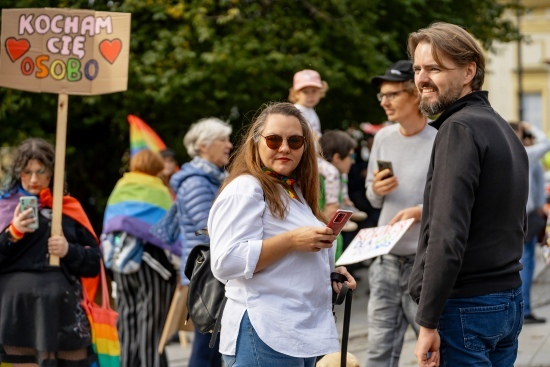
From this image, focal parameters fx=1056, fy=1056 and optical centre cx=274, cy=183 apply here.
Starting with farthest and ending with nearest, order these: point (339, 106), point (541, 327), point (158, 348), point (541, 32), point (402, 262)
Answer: point (541, 32)
point (339, 106)
point (541, 327)
point (158, 348)
point (402, 262)

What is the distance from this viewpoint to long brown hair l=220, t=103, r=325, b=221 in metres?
4.27

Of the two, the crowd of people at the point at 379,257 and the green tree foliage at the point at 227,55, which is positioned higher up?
the green tree foliage at the point at 227,55

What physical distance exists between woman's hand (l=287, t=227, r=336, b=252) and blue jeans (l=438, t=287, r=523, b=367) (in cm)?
57

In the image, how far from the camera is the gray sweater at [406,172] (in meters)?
5.89

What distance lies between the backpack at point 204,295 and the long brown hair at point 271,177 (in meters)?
0.57

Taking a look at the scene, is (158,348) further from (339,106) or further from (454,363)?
(339,106)

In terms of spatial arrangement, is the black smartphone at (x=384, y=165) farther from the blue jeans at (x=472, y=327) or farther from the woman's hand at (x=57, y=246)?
the blue jeans at (x=472, y=327)

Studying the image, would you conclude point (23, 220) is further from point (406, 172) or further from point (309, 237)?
point (309, 237)

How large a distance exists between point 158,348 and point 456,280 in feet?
15.5

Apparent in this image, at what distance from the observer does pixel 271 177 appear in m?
4.30

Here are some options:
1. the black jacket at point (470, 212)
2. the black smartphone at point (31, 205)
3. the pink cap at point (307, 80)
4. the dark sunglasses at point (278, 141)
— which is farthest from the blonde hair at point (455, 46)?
the pink cap at point (307, 80)

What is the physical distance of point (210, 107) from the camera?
45.4 ft

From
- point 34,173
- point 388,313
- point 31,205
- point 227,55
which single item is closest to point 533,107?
point 227,55

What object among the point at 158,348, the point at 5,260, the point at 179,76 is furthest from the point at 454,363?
the point at 179,76
